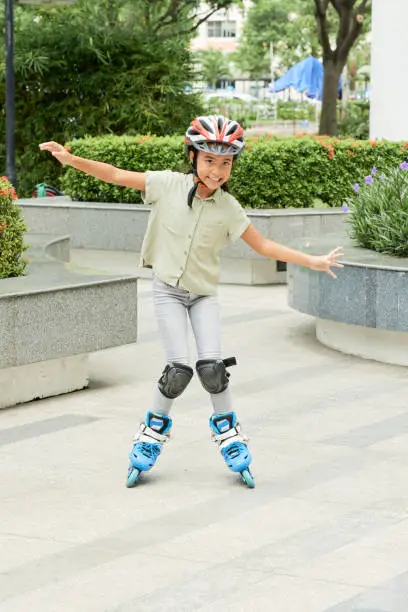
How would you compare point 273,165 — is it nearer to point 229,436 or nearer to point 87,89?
point 87,89

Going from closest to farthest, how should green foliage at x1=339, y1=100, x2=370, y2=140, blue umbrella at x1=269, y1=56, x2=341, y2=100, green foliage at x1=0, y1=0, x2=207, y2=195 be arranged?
green foliage at x1=0, y1=0, x2=207, y2=195, green foliage at x1=339, y1=100, x2=370, y2=140, blue umbrella at x1=269, y1=56, x2=341, y2=100

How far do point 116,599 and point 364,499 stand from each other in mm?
1771

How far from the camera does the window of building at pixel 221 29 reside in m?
135

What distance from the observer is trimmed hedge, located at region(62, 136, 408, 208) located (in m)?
14.8

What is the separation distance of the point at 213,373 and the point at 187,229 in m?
0.72

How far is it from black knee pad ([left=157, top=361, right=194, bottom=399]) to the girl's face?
902mm

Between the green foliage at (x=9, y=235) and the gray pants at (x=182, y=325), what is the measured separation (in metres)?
2.54

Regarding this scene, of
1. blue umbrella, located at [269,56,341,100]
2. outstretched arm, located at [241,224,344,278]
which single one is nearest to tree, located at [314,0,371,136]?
blue umbrella, located at [269,56,341,100]

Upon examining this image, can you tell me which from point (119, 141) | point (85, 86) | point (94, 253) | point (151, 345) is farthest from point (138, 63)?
point (151, 345)

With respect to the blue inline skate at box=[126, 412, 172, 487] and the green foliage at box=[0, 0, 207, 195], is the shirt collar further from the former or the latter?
the green foliage at box=[0, 0, 207, 195]

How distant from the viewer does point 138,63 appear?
63.7ft

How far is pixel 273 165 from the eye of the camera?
14820mm

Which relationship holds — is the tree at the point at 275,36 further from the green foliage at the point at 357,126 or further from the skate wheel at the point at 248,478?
the skate wheel at the point at 248,478

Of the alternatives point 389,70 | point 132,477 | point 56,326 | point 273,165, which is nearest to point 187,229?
point 132,477
